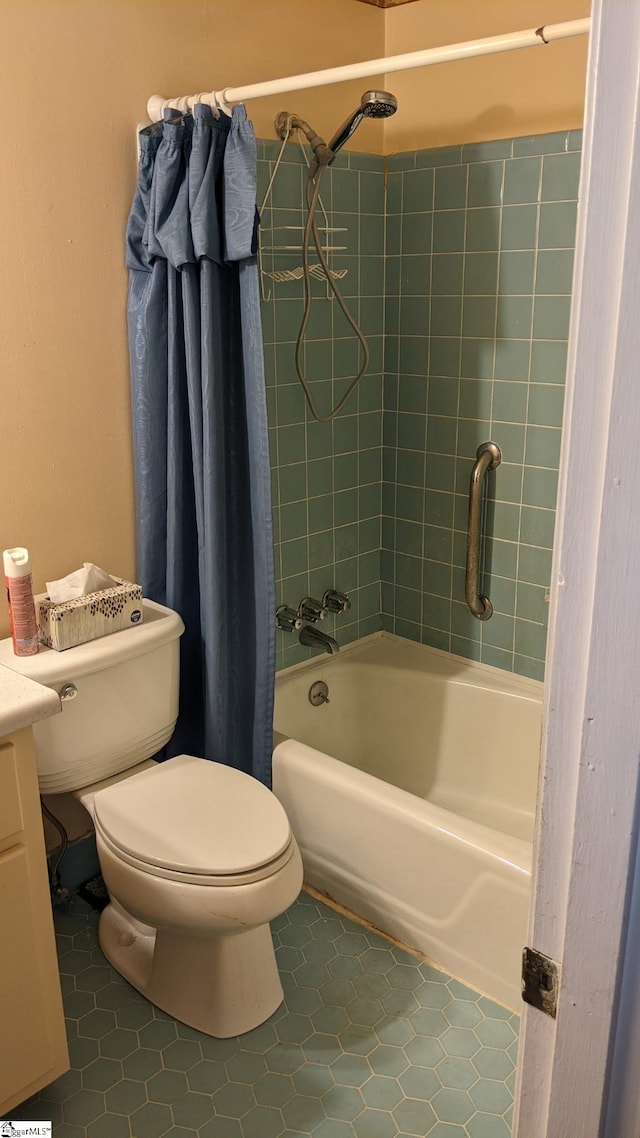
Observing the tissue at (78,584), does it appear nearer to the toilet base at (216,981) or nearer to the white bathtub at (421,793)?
the white bathtub at (421,793)

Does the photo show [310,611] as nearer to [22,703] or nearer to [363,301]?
[363,301]

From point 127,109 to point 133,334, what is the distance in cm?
49

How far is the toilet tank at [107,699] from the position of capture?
1908mm

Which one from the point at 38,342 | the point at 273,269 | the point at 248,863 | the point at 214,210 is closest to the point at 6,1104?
the point at 248,863

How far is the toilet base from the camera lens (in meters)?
1.89

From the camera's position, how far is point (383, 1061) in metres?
1.82

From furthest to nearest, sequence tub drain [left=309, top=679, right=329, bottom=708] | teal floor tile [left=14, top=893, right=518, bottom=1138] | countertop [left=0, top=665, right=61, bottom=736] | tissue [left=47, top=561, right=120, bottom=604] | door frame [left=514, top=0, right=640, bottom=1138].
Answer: tub drain [left=309, top=679, right=329, bottom=708], tissue [left=47, top=561, right=120, bottom=604], teal floor tile [left=14, top=893, right=518, bottom=1138], countertop [left=0, top=665, right=61, bottom=736], door frame [left=514, top=0, right=640, bottom=1138]

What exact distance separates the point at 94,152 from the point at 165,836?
4.88 feet

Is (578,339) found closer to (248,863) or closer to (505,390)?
(248,863)

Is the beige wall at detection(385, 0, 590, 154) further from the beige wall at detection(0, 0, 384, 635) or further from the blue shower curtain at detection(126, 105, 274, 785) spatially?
the blue shower curtain at detection(126, 105, 274, 785)

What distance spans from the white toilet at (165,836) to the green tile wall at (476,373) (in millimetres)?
970

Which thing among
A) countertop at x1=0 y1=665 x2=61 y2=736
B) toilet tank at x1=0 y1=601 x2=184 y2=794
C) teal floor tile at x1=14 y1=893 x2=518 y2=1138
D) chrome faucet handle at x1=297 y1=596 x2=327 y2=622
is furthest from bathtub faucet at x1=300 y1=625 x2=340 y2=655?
countertop at x1=0 y1=665 x2=61 y2=736

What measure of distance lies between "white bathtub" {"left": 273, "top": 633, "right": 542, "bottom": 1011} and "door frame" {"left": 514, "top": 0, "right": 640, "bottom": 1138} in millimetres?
1139

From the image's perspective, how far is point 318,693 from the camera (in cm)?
267
